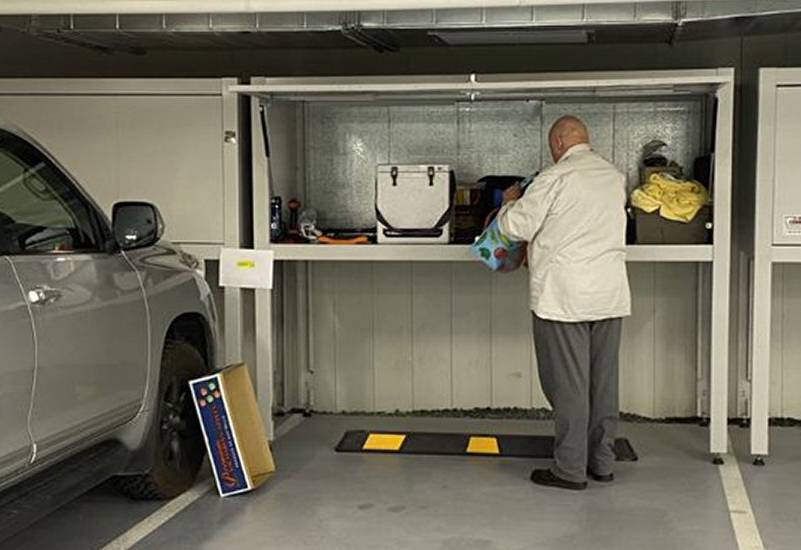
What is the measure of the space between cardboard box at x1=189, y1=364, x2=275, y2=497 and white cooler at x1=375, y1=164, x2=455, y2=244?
50.7 inches

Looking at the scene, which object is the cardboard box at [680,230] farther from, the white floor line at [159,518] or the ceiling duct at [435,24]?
the white floor line at [159,518]

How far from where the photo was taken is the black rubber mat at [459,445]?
19.8 feet

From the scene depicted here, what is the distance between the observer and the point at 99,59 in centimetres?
733

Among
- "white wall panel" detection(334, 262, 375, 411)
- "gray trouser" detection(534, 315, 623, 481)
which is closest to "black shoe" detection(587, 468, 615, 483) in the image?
"gray trouser" detection(534, 315, 623, 481)

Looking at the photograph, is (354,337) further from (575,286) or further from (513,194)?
(575,286)

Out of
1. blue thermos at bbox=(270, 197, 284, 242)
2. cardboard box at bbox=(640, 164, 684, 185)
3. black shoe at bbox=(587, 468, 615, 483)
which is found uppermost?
cardboard box at bbox=(640, 164, 684, 185)

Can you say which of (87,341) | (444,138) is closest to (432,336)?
(444,138)

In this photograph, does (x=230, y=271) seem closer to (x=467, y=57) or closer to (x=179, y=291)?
(x=179, y=291)

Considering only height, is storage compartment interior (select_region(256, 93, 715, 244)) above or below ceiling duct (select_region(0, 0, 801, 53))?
below

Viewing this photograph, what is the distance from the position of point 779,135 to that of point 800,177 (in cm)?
24

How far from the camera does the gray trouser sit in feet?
17.3

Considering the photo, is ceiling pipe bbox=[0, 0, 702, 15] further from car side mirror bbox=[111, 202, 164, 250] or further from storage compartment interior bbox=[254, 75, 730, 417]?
storage compartment interior bbox=[254, 75, 730, 417]

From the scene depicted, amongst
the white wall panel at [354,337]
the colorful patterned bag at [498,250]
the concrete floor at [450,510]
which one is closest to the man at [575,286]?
the colorful patterned bag at [498,250]

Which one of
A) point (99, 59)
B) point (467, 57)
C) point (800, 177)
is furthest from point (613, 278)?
point (99, 59)
